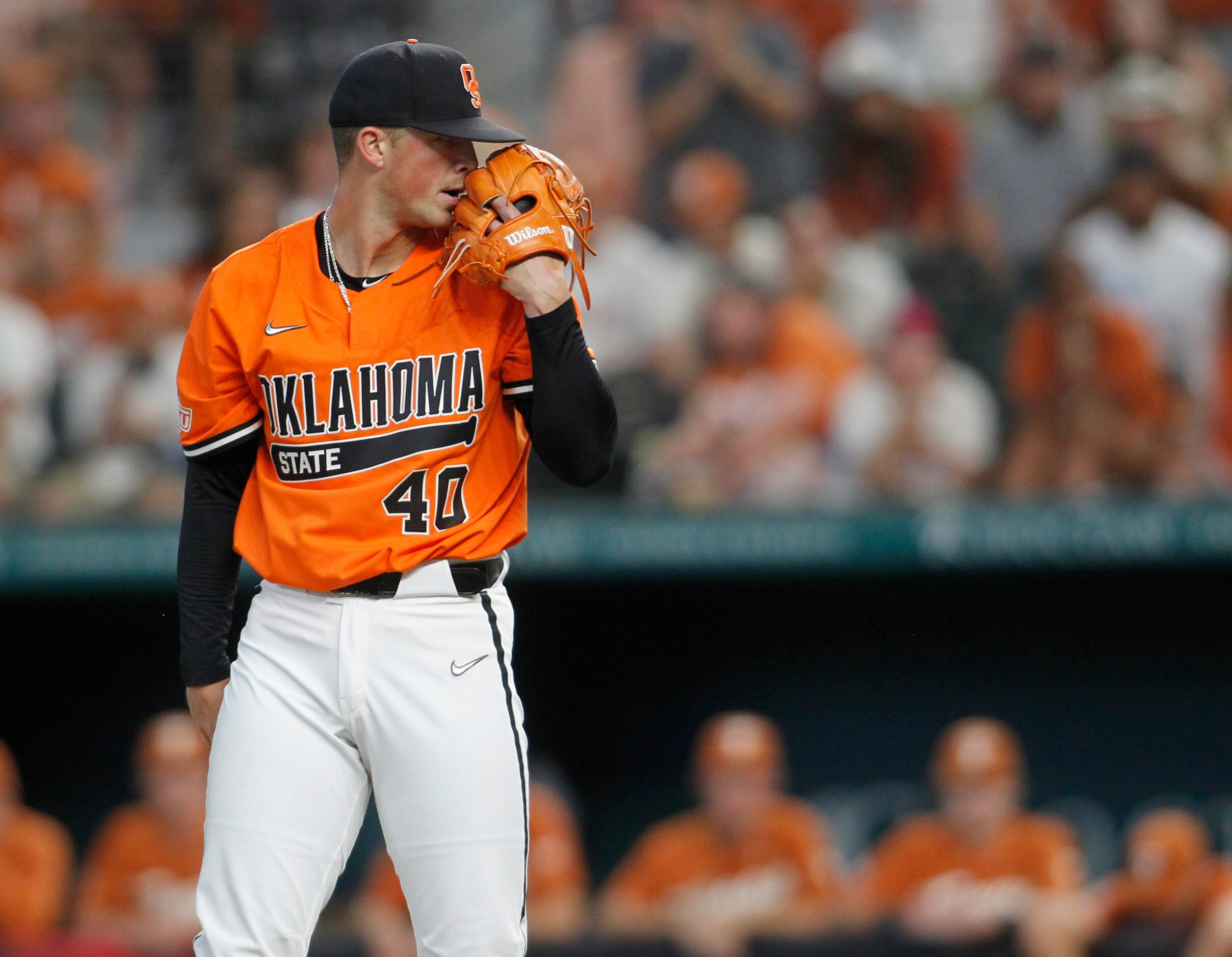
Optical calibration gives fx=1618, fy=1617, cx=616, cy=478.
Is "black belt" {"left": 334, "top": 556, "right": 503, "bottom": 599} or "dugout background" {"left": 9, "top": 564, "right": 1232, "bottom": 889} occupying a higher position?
"black belt" {"left": 334, "top": 556, "right": 503, "bottom": 599}

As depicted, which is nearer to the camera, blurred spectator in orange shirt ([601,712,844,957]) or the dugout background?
blurred spectator in orange shirt ([601,712,844,957])

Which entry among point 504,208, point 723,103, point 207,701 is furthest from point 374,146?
point 723,103

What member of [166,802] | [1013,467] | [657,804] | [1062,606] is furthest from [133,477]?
[1062,606]

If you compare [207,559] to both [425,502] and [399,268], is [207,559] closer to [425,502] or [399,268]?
[425,502]

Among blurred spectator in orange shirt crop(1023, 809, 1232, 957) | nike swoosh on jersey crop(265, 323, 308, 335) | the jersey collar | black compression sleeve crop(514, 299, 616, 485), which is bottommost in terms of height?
blurred spectator in orange shirt crop(1023, 809, 1232, 957)

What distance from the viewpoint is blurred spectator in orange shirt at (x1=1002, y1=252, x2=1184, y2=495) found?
5.94 meters

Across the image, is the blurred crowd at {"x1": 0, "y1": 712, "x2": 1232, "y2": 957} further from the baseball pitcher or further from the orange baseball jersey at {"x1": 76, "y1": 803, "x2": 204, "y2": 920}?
the baseball pitcher

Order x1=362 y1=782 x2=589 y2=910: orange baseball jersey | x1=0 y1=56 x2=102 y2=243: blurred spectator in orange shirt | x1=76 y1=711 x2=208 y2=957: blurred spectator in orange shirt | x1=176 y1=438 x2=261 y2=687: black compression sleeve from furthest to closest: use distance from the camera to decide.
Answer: x1=0 y1=56 x2=102 y2=243: blurred spectator in orange shirt, x1=76 y1=711 x2=208 y2=957: blurred spectator in orange shirt, x1=362 y1=782 x2=589 y2=910: orange baseball jersey, x1=176 y1=438 x2=261 y2=687: black compression sleeve

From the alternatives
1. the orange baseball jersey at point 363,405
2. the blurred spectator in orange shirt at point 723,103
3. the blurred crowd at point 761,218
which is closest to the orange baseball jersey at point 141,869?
the blurred crowd at point 761,218

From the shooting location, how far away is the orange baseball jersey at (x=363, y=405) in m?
2.40

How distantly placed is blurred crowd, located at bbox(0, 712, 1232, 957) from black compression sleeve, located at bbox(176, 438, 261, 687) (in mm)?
2803

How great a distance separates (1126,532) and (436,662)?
3.93 m

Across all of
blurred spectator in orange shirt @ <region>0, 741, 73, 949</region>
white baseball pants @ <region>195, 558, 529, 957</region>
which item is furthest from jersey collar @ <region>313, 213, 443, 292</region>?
blurred spectator in orange shirt @ <region>0, 741, 73, 949</region>

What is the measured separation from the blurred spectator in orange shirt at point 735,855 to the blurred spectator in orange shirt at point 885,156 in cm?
212
